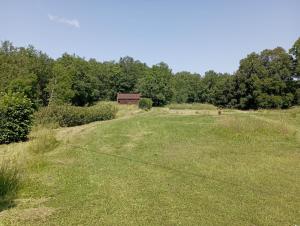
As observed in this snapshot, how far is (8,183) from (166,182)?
12.6ft

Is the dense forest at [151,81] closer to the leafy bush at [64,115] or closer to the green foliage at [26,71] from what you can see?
the green foliage at [26,71]

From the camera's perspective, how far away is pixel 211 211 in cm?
706

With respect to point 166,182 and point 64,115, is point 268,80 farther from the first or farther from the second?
point 166,182

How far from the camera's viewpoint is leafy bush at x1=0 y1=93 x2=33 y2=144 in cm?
1664

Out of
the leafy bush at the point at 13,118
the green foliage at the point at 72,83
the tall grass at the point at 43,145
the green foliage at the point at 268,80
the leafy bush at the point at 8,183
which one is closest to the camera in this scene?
the leafy bush at the point at 8,183

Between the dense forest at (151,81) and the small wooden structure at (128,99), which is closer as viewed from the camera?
the dense forest at (151,81)

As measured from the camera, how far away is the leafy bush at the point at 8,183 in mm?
7921

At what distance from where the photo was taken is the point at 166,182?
9336 mm

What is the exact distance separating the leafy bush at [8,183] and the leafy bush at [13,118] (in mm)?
8379

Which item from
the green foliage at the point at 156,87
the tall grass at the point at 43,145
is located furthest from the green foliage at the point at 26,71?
the tall grass at the point at 43,145

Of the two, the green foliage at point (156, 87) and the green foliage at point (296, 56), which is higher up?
the green foliage at point (296, 56)

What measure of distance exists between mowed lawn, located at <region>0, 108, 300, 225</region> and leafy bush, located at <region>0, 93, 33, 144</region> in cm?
224

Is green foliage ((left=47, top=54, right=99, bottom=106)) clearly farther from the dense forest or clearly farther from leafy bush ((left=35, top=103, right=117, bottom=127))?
A: leafy bush ((left=35, top=103, right=117, bottom=127))

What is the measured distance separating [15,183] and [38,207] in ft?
5.00
